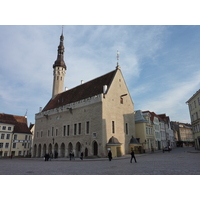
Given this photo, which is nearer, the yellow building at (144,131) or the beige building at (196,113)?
the beige building at (196,113)

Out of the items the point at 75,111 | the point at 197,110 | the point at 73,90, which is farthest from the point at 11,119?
the point at 197,110

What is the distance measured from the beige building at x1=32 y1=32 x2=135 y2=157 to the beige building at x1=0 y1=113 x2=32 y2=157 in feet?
24.7

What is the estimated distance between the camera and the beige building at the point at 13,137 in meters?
42.6

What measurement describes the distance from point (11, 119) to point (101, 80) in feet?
100

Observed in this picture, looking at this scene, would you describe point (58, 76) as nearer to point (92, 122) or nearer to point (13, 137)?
point (13, 137)

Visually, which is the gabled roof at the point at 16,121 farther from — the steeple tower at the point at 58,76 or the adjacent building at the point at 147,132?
the adjacent building at the point at 147,132

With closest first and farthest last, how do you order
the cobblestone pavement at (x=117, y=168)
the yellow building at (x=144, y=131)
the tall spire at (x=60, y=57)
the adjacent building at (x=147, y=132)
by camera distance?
the cobblestone pavement at (x=117, y=168), the yellow building at (x=144, y=131), the adjacent building at (x=147, y=132), the tall spire at (x=60, y=57)

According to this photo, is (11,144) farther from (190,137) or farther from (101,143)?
(190,137)

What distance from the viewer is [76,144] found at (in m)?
30.3

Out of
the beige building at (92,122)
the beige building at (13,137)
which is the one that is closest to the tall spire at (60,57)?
the beige building at (92,122)

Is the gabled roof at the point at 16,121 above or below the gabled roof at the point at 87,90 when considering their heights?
below

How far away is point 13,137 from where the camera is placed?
44656 mm

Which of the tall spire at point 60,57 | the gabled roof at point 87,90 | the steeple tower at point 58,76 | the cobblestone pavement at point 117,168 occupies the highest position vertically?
the tall spire at point 60,57

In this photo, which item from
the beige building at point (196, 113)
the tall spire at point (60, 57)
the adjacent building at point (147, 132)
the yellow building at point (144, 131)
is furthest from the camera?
the tall spire at point (60, 57)
